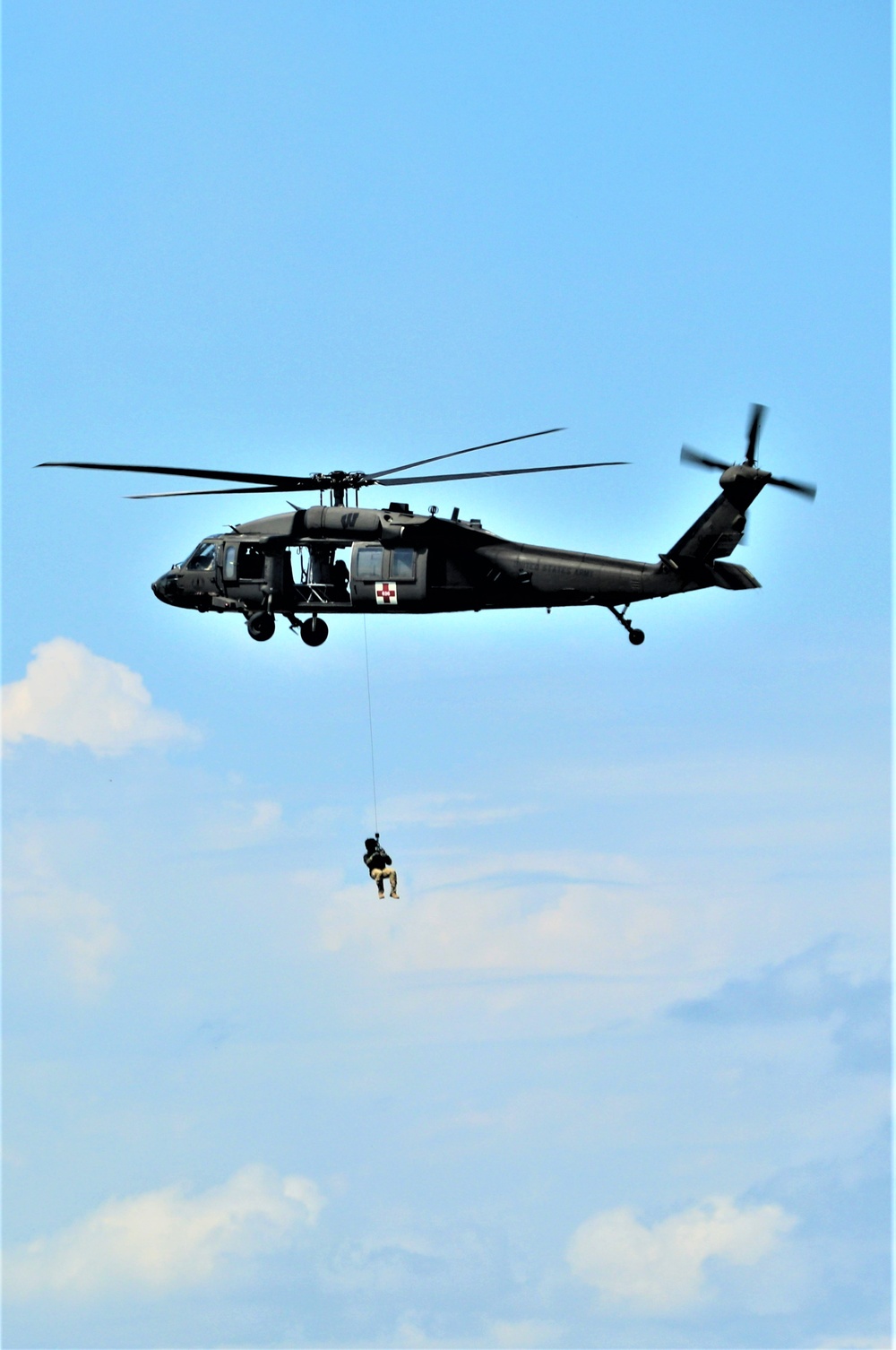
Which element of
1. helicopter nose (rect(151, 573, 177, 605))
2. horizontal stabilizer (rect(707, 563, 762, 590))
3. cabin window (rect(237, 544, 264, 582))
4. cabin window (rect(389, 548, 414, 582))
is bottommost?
horizontal stabilizer (rect(707, 563, 762, 590))

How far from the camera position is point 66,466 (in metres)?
51.0

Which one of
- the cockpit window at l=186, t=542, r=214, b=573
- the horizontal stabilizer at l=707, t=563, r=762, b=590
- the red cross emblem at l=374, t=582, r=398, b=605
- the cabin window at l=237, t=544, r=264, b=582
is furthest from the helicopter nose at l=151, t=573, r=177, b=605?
the horizontal stabilizer at l=707, t=563, r=762, b=590

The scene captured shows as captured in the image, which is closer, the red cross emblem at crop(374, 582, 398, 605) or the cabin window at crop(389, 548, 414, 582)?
the cabin window at crop(389, 548, 414, 582)

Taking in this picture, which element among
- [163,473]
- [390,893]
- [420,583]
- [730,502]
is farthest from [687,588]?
[163,473]

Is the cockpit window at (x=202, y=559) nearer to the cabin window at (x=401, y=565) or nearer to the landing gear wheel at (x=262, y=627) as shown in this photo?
the landing gear wheel at (x=262, y=627)

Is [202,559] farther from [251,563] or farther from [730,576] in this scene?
[730,576]

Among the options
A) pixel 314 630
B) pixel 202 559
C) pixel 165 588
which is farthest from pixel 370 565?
pixel 165 588

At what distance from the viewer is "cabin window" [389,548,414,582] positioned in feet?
178

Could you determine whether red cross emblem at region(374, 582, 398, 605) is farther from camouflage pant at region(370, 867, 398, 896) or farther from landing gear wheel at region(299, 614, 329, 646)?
camouflage pant at region(370, 867, 398, 896)

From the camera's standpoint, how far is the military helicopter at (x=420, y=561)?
52781 millimetres

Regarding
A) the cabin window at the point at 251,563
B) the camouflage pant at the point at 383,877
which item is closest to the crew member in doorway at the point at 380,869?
the camouflage pant at the point at 383,877

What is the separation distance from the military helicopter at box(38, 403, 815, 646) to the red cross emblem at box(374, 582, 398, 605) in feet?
0.09

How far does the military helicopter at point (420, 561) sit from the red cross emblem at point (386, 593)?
0.03 m

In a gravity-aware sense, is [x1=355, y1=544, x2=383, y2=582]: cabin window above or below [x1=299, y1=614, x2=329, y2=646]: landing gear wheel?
above
